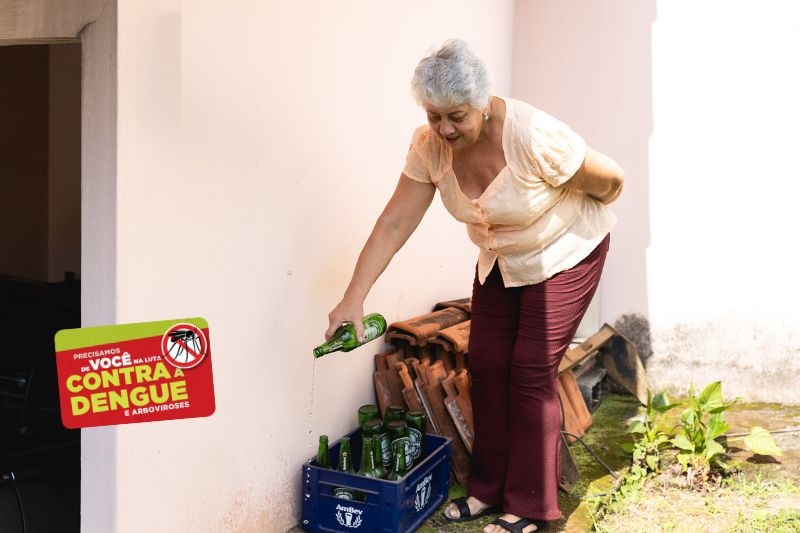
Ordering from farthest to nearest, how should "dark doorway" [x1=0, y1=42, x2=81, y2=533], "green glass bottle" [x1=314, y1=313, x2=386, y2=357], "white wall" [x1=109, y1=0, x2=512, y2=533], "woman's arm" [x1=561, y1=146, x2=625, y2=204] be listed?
"dark doorway" [x1=0, y1=42, x2=81, y2=533] → "woman's arm" [x1=561, y1=146, x2=625, y2=204] → "green glass bottle" [x1=314, y1=313, x2=386, y2=357] → "white wall" [x1=109, y1=0, x2=512, y2=533]

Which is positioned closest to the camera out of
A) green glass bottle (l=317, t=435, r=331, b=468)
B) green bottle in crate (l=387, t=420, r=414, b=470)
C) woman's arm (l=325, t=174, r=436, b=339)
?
woman's arm (l=325, t=174, r=436, b=339)

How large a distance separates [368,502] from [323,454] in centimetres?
30

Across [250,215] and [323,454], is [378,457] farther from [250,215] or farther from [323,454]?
[250,215]

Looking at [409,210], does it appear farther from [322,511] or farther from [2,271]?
[2,271]

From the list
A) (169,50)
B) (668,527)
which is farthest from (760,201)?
(169,50)

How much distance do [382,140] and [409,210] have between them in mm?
872

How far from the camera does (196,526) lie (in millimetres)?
2637

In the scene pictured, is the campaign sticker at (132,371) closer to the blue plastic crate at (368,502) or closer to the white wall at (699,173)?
the blue plastic crate at (368,502)

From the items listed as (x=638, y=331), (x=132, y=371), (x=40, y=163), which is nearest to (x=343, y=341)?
(x=132, y=371)

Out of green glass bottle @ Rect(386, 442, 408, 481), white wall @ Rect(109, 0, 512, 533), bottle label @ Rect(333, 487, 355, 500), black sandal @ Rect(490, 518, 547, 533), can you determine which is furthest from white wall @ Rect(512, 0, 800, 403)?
bottle label @ Rect(333, 487, 355, 500)

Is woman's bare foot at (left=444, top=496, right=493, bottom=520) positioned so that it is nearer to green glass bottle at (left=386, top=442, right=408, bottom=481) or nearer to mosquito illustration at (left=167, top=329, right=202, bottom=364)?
green glass bottle at (left=386, top=442, right=408, bottom=481)

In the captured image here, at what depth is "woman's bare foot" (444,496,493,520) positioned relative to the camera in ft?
10.8

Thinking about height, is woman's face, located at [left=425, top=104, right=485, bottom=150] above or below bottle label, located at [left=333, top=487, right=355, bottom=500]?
above

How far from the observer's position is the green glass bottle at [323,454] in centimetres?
319
